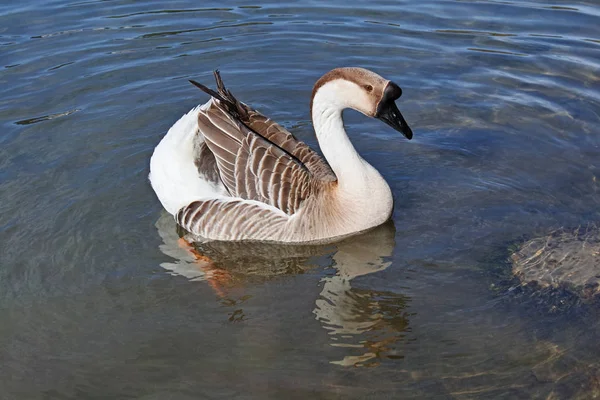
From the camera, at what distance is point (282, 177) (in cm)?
704

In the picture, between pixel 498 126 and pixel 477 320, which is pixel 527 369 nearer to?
pixel 477 320

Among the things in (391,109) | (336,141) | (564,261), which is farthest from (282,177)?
(564,261)

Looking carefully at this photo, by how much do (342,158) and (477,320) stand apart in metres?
1.96

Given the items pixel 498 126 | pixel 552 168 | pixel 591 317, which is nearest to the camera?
pixel 591 317

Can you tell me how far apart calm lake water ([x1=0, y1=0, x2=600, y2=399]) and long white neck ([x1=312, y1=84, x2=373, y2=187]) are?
68 centimetres

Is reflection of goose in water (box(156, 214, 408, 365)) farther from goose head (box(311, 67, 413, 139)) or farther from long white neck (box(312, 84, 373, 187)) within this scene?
goose head (box(311, 67, 413, 139))

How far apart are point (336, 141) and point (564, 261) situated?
2250 mm

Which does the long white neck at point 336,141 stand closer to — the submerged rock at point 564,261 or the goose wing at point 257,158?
the goose wing at point 257,158

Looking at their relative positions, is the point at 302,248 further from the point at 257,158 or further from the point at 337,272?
the point at 257,158

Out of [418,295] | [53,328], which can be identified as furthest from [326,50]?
[53,328]

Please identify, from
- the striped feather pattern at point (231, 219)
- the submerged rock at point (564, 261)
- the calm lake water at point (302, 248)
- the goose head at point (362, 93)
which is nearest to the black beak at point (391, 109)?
the goose head at point (362, 93)

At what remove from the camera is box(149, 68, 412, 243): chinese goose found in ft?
22.2

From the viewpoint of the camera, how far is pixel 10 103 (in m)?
9.73

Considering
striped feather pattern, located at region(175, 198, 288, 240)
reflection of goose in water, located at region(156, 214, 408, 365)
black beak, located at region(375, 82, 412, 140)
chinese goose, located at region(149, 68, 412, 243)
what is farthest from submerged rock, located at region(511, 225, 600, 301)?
striped feather pattern, located at region(175, 198, 288, 240)
